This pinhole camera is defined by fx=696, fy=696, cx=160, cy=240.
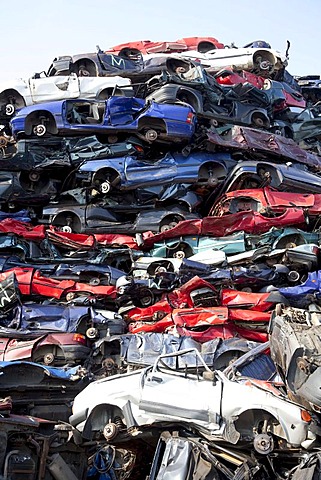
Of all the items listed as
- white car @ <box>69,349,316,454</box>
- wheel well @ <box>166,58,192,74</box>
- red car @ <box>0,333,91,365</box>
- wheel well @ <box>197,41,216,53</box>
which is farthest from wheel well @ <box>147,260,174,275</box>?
wheel well @ <box>197,41,216,53</box>

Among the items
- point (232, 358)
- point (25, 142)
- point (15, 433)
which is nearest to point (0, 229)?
point (25, 142)

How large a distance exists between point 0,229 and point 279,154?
7.80 metres

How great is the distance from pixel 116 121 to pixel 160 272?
5.59 m

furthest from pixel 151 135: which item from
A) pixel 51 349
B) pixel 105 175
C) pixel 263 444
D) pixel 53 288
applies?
pixel 263 444

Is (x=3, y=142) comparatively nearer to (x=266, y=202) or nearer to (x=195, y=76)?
(x=195, y=76)

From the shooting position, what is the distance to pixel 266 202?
16422mm

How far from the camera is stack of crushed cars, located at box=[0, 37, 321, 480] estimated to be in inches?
310

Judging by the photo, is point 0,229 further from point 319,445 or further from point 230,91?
point 319,445

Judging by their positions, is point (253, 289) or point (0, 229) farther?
point (0, 229)

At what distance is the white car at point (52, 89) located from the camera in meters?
19.8

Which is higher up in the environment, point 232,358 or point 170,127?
point 170,127

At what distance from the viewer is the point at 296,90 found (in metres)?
26.7

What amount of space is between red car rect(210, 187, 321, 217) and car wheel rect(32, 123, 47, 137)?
4.91 meters

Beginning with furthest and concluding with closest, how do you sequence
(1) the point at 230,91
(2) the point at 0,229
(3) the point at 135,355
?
(1) the point at 230,91 < (2) the point at 0,229 < (3) the point at 135,355
